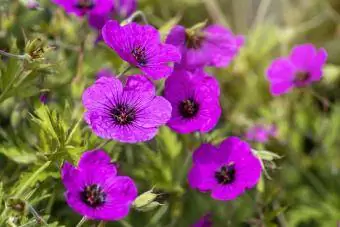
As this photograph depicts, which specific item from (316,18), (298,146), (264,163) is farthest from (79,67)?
(316,18)

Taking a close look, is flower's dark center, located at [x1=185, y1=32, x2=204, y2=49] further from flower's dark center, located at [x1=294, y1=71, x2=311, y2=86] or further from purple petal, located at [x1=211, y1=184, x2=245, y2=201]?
flower's dark center, located at [x1=294, y1=71, x2=311, y2=86]

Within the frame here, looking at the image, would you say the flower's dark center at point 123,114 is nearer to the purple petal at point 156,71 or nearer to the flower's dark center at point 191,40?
the purple petal at point 156,71

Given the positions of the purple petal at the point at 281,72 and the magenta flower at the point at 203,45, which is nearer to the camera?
the magenta flower at the point at 203,45

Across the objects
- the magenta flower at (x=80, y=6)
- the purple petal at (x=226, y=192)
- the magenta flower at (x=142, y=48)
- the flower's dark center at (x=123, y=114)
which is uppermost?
the magenta flower at (x=142, y=48)

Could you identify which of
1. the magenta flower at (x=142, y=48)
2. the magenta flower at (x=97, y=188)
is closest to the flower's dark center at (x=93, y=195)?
the magenta flower at (x=97, y=188)

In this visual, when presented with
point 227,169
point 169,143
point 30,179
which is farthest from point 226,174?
point 30,179

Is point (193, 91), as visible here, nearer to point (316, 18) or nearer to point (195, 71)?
point (195, 71)

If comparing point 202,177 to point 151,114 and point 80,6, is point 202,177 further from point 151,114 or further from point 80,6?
point 80,6
